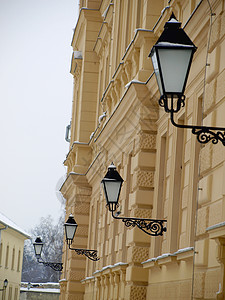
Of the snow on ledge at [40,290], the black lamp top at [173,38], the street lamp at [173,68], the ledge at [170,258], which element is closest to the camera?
the street lamp at [173,68]

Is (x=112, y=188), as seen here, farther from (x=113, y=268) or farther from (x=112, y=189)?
(x=113, y=268)

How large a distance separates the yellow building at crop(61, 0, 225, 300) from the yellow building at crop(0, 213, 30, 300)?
79.9ft

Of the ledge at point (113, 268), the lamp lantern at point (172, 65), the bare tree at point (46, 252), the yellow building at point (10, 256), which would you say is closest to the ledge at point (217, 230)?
the lamp lantern at point (172, 65)

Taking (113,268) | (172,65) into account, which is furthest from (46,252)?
(172,65)

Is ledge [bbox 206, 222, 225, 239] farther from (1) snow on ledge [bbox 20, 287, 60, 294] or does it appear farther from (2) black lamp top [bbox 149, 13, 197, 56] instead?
(1) snow on ledge [bbox 20, 287, 60, 294]

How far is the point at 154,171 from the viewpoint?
14203 millimetres

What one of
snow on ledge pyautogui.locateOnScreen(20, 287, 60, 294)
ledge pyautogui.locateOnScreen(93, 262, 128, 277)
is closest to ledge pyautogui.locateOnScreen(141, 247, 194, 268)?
ledge pyautogui.locateOnScreen(93, 262, 128, 277)

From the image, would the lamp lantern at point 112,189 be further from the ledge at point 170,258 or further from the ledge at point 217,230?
the ledge at point 217,230

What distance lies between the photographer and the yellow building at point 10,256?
49031 millimetres

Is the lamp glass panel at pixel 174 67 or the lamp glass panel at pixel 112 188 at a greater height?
the lamp glass panel at pixel 174 67

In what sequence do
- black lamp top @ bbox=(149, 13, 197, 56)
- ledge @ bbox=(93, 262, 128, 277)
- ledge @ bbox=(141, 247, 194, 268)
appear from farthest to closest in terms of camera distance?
ledge @ bbox=(93, 262, 128, 277), ledge @ bbox=(141, 247, 194, 268), black lamp top @ bbox=(149, 13, 197, 56)

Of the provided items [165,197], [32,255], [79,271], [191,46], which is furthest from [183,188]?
[32,255]

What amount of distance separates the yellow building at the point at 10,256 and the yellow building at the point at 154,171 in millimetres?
24347

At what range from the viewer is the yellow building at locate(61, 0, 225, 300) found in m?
9.16
